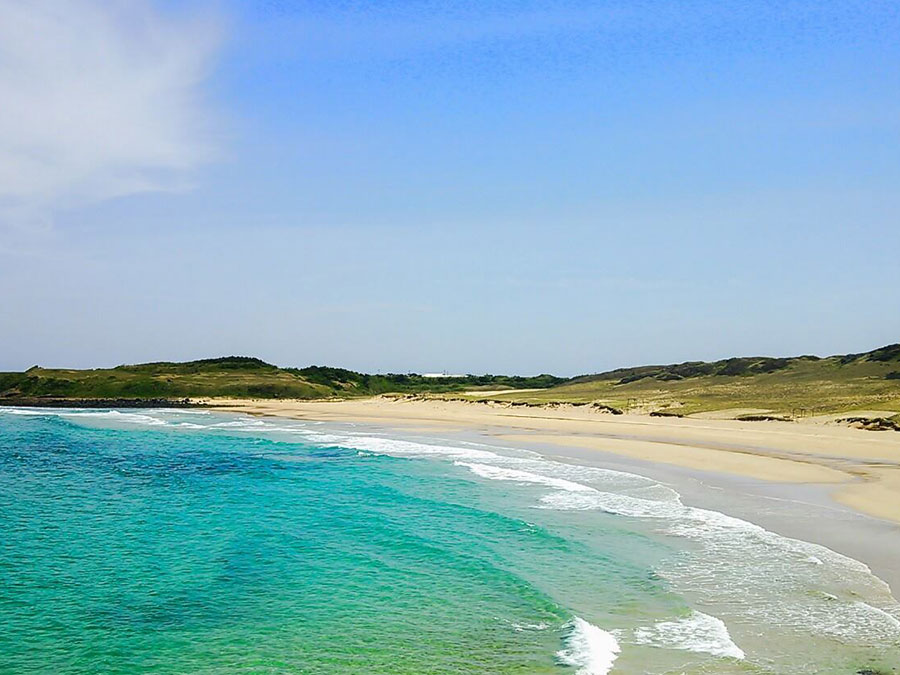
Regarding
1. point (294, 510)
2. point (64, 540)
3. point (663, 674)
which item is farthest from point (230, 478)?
point (663, 674)

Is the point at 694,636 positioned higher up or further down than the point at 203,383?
further down

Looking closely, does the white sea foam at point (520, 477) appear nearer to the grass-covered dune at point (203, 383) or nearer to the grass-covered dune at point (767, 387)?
the grass-covered dune at point (767, 387)

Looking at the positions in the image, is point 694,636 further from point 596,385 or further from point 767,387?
point 596,385

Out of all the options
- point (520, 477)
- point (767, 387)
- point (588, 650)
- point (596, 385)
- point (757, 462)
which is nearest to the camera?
point (588, 650)

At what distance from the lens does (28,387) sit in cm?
10175

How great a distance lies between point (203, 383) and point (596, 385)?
5329cm

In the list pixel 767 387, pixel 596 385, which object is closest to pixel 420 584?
pixel 767 387

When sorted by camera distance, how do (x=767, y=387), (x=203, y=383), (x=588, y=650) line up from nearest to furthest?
(x=588, y=650)
(x=767, y=387)
(x=203, y=383)

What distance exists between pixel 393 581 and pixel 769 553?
7.64 metres

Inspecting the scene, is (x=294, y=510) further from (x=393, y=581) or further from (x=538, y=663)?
(x=538, y=663)

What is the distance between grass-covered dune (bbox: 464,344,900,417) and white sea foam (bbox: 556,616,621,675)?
35097mm

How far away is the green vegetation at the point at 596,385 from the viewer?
2002 inches

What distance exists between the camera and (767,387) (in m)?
63.0

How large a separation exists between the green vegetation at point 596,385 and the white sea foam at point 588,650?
101 ft
